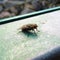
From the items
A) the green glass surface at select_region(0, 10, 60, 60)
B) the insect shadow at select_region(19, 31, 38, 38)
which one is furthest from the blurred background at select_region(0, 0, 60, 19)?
the insect shadow at select_region(19, 31, 38, 38)

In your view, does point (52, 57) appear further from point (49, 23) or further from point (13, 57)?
point (49, 23)

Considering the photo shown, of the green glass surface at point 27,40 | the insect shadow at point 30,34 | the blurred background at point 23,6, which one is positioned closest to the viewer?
the green glass surface at point 27,40

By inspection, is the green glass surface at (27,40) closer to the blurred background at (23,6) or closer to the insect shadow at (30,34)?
the insect shadow at (30,34)

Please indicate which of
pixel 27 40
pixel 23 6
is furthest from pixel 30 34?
pixel 23 6

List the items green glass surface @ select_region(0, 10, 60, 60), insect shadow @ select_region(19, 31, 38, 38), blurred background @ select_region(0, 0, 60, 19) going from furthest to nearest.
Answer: blurred background @ select_region(0, 0, 60, 19), insect shadow @ select_region(19, 31, 38, 38), green glass surface @ select_region(0, 10, 60, 60)

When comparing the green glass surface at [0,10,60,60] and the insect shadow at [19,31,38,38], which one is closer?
the green glass surface at [0,10,60,60]

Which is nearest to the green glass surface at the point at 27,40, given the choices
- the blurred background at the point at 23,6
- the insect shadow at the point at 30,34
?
the insect shadow at the point at 30,34

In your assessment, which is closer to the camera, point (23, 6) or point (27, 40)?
point (27, 40)

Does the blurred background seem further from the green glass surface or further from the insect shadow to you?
the insect shadow

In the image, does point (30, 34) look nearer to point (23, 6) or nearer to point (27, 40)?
point (27, 40)

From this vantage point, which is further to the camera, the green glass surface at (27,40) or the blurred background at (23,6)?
the blurred background at (23,6)
